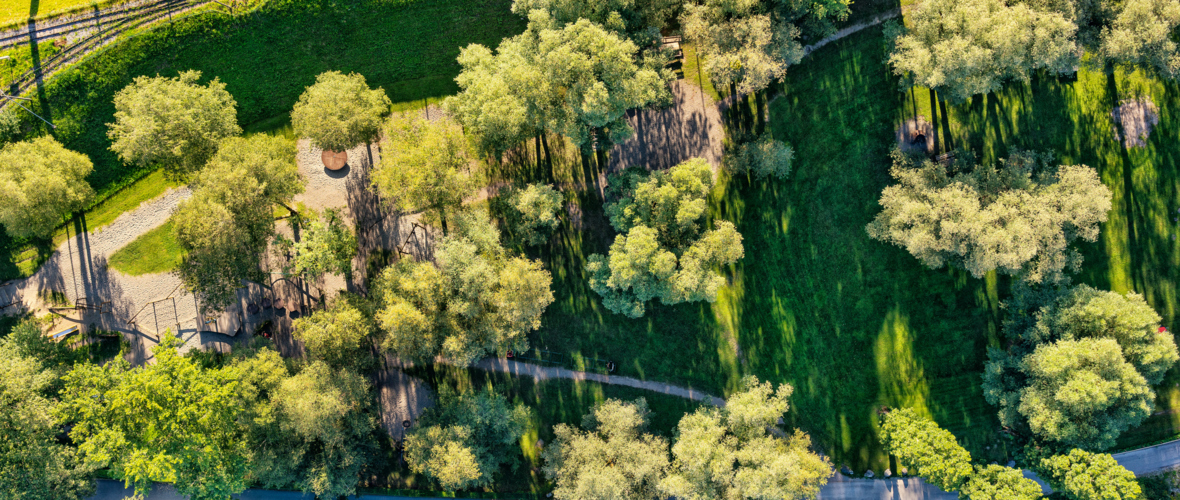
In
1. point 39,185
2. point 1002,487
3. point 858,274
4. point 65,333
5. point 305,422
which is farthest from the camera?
point 65,333

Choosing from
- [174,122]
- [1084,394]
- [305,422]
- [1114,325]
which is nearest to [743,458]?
[1084,394]

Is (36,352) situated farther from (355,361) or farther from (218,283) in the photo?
(355,361)

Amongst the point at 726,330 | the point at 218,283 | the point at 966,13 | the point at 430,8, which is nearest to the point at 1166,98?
the point at 966,13

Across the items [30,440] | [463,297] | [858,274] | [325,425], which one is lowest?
[325,425]

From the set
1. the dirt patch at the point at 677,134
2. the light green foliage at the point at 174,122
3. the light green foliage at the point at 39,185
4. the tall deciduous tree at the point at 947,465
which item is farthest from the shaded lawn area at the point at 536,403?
the light green foliage at the point at 39,185

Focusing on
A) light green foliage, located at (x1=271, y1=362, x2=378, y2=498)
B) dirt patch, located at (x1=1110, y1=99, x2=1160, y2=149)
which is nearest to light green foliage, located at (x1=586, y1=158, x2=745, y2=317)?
light green foliage, located at (x1=271, y1=362, x2=378, y2=498)

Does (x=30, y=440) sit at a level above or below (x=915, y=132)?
below

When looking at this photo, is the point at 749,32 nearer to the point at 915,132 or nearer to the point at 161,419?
the point at 915,132
